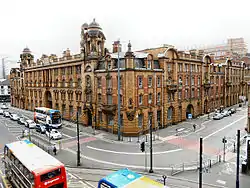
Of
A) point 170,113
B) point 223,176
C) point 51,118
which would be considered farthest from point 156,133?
point 51,118

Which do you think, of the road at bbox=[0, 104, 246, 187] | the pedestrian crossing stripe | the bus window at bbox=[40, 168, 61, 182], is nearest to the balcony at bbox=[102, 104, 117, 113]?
the road at bbox=[0, 104, 246, 187]

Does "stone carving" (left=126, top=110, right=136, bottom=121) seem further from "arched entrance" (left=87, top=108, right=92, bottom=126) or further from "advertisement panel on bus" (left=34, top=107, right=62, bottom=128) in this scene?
"advertisement panel on bus" (left=34, top=107, right=62, bottom=128)

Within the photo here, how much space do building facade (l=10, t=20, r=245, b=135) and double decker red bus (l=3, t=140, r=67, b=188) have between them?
20.3 m

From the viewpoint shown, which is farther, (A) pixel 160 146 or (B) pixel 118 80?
(B) pixel 118 80

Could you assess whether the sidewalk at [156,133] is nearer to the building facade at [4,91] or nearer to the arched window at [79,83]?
the arched window at [79,83]

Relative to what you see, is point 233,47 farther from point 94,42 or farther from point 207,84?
point 94,42

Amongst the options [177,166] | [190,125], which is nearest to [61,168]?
[177,166]

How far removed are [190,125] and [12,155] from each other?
35.4 m

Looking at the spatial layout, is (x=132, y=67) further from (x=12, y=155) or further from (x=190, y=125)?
(x=12, y=155)

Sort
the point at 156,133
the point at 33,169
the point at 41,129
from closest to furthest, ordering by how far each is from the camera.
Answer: the point at 33,169 < the point at 156,133 < the point at 41,129

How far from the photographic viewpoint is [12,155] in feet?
58.0

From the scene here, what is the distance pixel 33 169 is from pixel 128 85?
23.0m

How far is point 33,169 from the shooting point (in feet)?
46.9

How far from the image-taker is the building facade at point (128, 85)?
36219mm
